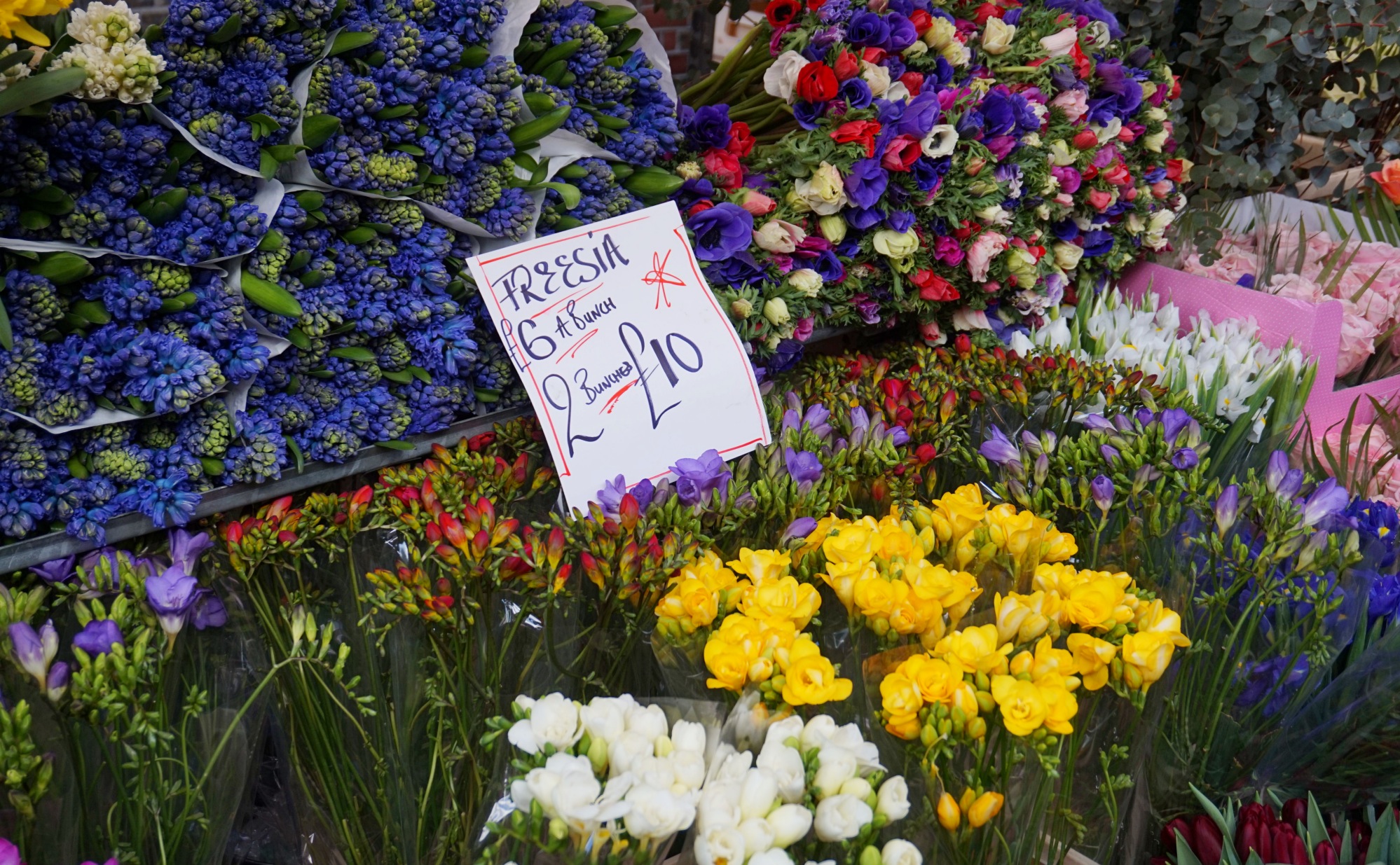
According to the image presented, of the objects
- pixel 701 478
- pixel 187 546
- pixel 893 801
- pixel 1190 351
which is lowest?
pixel 1190 351

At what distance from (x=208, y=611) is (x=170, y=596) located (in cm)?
7

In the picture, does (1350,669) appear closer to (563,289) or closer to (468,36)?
(563,289)

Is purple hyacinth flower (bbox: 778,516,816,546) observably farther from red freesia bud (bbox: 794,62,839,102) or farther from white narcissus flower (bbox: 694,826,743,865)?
red freesia bud (bbox: 794,62,839,102)

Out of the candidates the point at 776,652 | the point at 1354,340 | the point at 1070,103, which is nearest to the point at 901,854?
the point at 776,652

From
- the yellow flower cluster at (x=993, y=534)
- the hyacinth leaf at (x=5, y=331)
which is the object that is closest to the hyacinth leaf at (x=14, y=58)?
the hyacinth leaf at (x=5, y=331)

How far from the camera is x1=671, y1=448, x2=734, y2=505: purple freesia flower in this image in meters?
0.94

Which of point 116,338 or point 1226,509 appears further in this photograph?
point 1226,509

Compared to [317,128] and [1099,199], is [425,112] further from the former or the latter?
[1099,199]

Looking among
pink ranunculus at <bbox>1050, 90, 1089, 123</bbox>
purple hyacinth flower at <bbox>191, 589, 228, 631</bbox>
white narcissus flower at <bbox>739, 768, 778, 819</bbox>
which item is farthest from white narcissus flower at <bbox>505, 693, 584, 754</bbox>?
pink ranunculus at <bbox>1050, 90, 1089, 123</bbox>

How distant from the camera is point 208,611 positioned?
0.83m

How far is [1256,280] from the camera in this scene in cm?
181

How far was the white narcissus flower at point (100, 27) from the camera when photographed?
0.78 m

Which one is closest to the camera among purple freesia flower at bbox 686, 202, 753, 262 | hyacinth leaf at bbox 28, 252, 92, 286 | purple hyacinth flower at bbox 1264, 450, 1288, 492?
hyacinth leaf at bbox 28, 252, 92, 286

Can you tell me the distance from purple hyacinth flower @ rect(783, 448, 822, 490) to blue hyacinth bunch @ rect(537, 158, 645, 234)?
0.35 m
